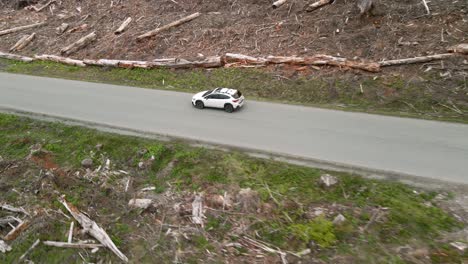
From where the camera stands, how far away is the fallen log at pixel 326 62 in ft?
57.5

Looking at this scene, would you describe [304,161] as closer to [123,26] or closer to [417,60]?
[417,60]

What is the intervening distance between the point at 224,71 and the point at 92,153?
930 centimetres

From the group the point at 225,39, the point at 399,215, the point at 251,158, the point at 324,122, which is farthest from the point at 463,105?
the point at 225,39

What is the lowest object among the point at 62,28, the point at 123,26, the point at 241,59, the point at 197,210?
the point at 197,210

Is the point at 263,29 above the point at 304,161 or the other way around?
above

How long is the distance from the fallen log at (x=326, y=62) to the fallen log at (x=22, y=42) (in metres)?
20.1

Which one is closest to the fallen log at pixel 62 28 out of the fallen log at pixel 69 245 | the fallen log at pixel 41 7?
the fallen log at pixel 41 7

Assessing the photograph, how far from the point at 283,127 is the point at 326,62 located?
5.89 meters

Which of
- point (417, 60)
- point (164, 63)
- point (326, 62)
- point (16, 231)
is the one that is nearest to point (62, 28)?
point (164, 63)

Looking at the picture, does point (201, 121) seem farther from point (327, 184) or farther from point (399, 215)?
point (399, 215)

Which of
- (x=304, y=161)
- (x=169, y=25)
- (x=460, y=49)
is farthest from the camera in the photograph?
(x=169, y=25)

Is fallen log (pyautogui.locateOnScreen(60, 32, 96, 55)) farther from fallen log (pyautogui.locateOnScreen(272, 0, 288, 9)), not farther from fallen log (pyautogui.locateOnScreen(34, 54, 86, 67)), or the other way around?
fallen log (pyautogui.locateOnScreen(272, 0, 288, 9))

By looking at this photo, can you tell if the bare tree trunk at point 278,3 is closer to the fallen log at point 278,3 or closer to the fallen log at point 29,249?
the fallen log at point 278,3

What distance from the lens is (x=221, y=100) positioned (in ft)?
54.1
